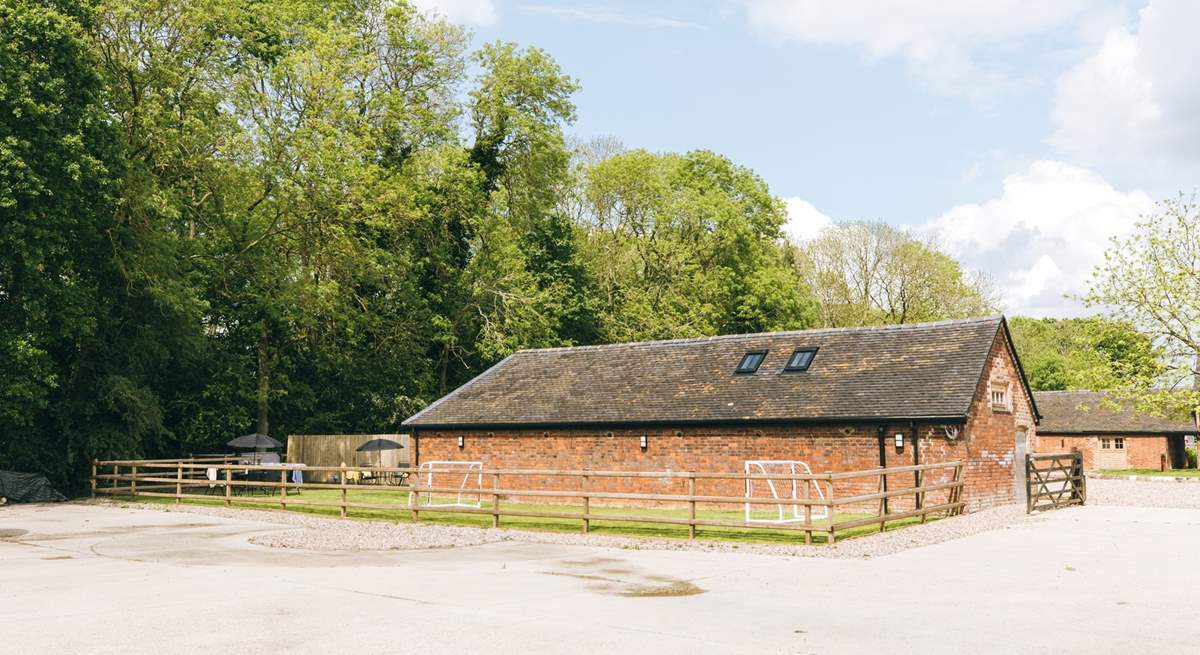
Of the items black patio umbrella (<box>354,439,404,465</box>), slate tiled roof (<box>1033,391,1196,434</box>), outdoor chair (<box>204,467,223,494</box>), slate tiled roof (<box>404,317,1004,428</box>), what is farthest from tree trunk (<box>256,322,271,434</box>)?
slate tiled roof (<box>1033,391,1196,434</box>)

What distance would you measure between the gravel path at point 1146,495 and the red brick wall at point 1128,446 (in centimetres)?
1713

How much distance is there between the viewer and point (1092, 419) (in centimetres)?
5444

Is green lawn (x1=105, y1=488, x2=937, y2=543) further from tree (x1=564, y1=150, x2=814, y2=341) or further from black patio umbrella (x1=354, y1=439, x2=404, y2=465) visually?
tree (x1=564, y1=150, x2=814, y2=341)

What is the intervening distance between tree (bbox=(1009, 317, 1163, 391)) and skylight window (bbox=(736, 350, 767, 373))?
20.5 m

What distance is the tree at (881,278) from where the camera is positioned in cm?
5647

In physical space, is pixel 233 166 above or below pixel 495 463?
above

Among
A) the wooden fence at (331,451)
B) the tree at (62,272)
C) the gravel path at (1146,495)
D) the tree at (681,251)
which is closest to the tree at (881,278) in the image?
the tree at (681,251)

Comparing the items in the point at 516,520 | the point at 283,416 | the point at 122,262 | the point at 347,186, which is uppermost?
the point at 347,186

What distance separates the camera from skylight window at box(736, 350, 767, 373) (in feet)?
85.1

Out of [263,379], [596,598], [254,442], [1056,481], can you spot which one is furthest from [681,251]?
[596,598]

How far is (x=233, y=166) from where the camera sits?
34.1m

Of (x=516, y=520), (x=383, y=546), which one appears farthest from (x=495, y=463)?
(x=383, y=546)

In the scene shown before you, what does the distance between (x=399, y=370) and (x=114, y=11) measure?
17.8 meters

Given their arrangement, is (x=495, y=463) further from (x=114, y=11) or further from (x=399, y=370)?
(x=114, y=11)
